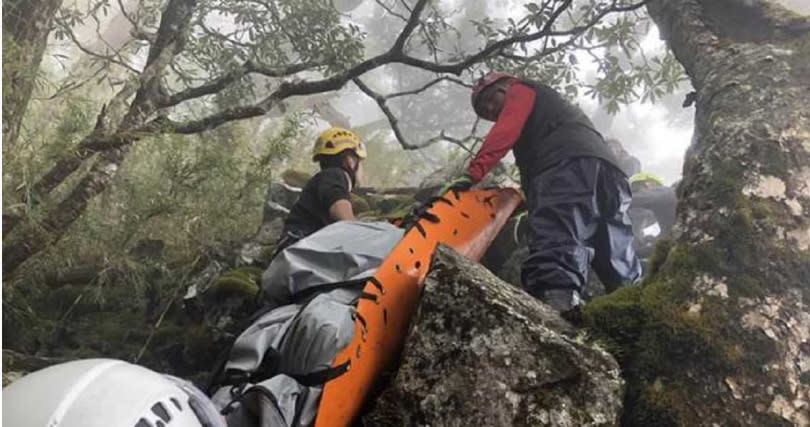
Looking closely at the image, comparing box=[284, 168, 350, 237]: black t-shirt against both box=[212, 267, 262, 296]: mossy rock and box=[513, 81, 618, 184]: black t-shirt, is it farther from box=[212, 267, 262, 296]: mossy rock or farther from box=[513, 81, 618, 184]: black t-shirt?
box=[513, 81, 618, 184]: black t-shirt

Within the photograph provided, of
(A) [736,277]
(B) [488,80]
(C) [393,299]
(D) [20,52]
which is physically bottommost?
(C) [393,299]

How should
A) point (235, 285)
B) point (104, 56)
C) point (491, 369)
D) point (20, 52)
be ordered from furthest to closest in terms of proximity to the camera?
1. point (104, 56)
2. point (235, 285)
3. point (20, 52)
4. point (491, 369)

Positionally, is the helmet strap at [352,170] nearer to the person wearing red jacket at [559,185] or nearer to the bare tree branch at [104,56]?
the person wearing red jacket at [559,185]

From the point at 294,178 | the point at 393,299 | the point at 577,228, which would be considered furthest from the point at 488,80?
the point at 294,178

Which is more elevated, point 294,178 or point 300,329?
point 294,178

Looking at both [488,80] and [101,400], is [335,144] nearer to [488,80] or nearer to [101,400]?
[488,80]

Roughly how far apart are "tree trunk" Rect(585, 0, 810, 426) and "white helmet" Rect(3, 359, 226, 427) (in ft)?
5.68

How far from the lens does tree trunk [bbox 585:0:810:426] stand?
258 centimetres

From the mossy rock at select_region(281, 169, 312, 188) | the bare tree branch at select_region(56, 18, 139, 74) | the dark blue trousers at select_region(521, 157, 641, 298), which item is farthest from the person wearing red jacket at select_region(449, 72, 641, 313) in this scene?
the mossy rock at select_region(281, 169, 312, 188)

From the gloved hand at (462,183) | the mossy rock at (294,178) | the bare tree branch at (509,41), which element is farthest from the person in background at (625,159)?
the gloved hand at (462,183)

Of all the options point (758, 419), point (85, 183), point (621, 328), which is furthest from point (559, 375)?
point (85, 183)

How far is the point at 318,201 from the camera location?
4.67 meters

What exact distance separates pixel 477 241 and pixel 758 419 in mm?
2115

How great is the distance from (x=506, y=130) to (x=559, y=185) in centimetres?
51
